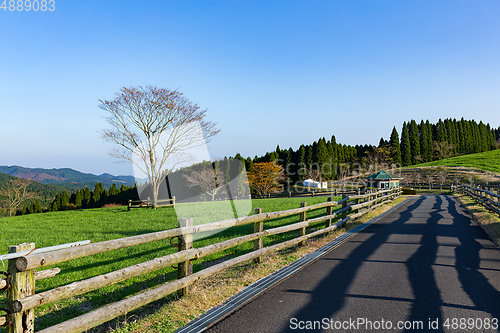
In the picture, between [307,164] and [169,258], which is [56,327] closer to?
[169,258]

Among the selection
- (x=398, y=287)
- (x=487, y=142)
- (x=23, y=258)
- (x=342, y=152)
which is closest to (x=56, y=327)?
(x=23, y=258)

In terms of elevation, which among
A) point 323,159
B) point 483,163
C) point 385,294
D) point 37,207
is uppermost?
point 323,159

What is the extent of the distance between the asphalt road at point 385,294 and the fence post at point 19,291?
1.89 meters

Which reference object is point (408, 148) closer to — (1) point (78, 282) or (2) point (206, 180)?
(2) point (206, 180)

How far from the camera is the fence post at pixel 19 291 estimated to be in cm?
282

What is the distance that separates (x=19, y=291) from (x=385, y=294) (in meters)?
4.57

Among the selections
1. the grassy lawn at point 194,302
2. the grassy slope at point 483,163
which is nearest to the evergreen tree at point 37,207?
the grassy lawn at point 194,302

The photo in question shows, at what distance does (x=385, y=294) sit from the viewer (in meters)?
4.55

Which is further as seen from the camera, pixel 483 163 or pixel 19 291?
pixel 483 163

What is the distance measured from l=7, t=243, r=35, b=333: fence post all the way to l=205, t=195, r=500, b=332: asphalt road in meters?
1.89

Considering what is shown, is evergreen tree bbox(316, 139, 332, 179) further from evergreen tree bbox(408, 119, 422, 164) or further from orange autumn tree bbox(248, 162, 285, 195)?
evergreen tree bbox(408, 119, 422, 164)

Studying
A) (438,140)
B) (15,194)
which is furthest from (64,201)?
(438,140)

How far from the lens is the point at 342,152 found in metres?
81.3

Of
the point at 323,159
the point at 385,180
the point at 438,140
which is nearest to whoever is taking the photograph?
the point at 385,180
